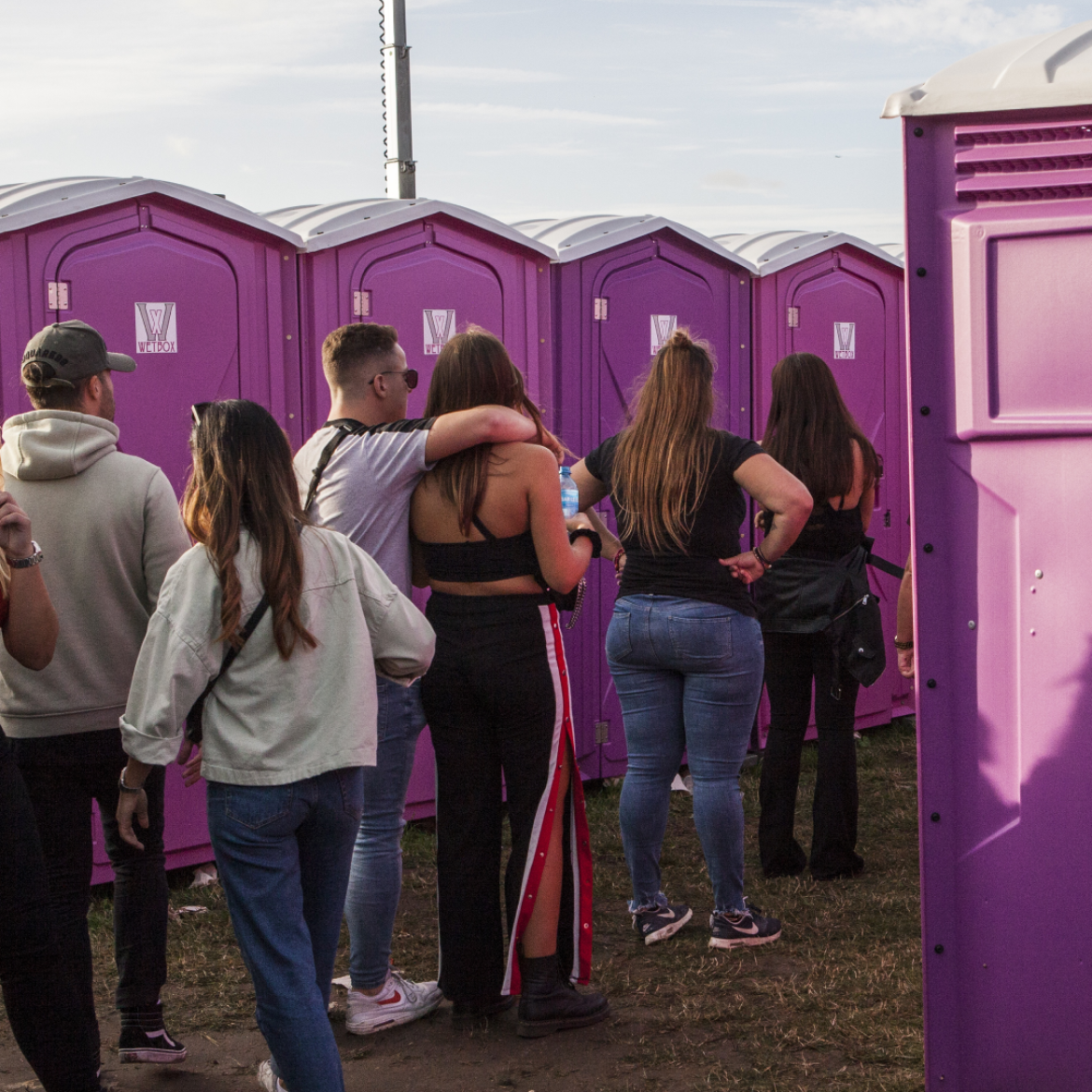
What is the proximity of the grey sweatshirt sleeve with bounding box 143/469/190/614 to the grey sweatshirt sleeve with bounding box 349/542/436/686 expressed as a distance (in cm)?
60

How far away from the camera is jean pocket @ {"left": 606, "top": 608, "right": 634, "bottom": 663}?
3.99 m

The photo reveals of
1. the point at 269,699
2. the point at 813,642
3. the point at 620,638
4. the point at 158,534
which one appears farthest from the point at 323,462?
the point at 813,642

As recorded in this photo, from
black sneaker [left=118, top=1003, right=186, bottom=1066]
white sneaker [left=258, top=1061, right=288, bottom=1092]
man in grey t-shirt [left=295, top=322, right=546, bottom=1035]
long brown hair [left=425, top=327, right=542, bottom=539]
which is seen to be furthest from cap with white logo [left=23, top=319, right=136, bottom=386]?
white sneaker [left=258, top=1061, right=288, bottom=1092]

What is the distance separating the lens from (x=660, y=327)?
6.02 meters

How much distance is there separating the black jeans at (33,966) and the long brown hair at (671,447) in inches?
75.2

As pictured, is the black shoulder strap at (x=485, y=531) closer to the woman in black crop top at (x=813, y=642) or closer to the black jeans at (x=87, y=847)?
the black jeans at (x=87, y=847)

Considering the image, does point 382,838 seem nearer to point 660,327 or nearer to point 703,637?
point 703,637

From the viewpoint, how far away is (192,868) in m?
5.00

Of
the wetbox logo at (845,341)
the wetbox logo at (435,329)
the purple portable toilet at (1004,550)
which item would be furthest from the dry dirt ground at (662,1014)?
the wetbox logo at (845,341)

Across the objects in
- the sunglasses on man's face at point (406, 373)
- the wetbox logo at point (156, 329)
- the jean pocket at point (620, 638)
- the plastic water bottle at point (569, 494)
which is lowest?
the jean pocket at point (620, 638)

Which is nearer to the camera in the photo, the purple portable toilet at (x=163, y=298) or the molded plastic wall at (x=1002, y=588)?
the molded plastic wall at (x=1002, y=588)

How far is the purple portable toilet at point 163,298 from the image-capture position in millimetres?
4414

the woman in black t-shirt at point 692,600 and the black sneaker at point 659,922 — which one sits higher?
the woman in black t-shirt at point 692,600

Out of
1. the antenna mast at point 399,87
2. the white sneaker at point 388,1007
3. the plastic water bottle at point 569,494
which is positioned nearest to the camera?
the white sneaker at point 388,1007
